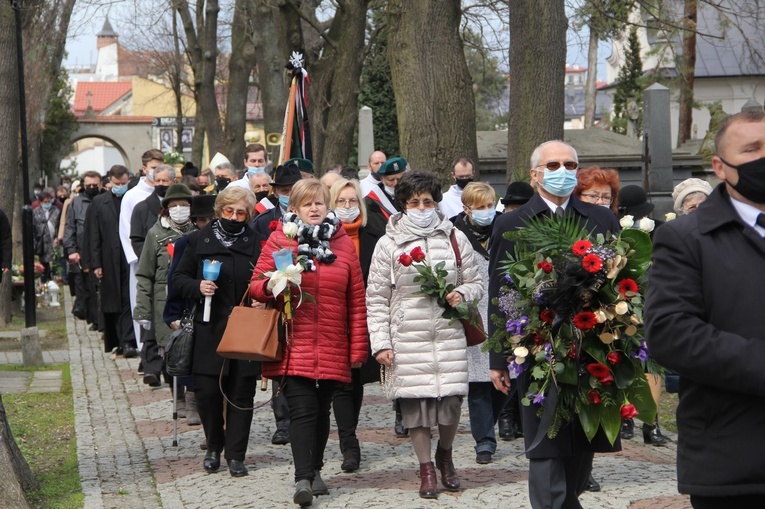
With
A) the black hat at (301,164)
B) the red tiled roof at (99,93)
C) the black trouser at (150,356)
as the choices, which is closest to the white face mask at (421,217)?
the black hat at (301,164)

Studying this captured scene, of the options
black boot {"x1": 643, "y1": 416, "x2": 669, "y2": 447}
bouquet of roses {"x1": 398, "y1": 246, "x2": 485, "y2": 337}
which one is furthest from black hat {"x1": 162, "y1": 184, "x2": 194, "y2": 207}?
black boot {"x1": 643, "y1": 416, "x2": 669, "y2": 447}

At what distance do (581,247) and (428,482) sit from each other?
222cm

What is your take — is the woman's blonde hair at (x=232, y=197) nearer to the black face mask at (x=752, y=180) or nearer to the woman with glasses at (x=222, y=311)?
the woman with glasses at (x=222, y=311)

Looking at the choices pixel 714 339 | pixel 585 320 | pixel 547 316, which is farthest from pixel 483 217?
pixel 714 339

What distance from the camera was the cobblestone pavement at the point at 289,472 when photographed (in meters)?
7.34

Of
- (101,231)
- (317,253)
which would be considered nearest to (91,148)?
(101,231)

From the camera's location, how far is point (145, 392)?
1201cm

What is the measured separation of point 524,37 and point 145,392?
17.2 feet

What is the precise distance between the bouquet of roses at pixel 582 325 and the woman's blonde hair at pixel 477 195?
2.90 meters

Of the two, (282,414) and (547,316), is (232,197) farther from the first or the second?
(547,316)

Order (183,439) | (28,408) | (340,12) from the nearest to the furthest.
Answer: (183,439) < (28,408) < (340,12)

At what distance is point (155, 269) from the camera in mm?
10172

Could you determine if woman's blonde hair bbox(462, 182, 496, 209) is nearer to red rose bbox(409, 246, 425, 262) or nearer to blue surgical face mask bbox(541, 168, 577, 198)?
red rose bbox(409, 246, 425, 262)

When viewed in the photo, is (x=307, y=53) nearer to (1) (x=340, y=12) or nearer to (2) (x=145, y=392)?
(1) (x=340, y=12)
